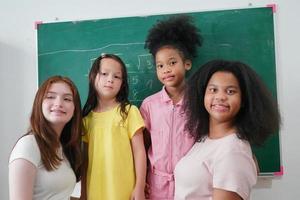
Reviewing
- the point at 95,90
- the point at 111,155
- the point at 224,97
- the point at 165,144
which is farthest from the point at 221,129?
the point at 95,90

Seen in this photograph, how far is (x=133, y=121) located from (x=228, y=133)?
0.62 metres

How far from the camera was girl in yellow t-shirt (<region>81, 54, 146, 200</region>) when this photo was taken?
176cm

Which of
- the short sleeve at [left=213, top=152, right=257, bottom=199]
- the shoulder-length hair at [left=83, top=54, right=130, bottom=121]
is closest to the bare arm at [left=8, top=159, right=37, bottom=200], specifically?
the shoulder-length hair at [left=83, top=54, right=130, bottom=121]

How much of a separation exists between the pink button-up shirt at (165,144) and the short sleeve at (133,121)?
119 millimetres

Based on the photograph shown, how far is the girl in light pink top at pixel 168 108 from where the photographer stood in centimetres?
182

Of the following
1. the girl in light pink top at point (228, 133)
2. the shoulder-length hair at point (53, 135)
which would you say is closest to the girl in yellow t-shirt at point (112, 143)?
the shoulder-length hair at point (53, 135)

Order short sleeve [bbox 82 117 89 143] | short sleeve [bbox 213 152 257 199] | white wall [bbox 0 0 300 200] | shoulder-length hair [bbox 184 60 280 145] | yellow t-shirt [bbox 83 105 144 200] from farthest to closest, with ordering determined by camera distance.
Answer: white wall [bbox 0 0 300 200], short sleeve [bbox 82 117 89 143], yellow t-shirt [bbox 83 105 144 200], shoulder-length hair [bbox 184 60 280 145], short sleeve [bbox 213 152 257 199]

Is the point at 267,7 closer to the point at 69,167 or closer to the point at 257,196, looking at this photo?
the point at 257,196

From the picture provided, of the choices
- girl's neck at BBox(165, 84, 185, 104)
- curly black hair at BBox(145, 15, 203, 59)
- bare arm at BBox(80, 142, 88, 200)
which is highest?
curly black hair at BBox(145, 15, 203, 59)

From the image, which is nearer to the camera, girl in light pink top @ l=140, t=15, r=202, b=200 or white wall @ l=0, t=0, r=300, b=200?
girl in light pink top @ l=140, t=15, r=202, b=200

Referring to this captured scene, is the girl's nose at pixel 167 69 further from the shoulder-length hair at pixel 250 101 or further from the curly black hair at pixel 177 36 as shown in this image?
the shoulder-length hair at pixel 250 101

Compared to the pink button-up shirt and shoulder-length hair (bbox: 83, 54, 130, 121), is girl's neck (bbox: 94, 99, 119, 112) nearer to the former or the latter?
shoulder-length hair (bbox: 83, 54, 130, 121)

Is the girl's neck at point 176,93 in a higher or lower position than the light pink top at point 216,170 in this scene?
higher

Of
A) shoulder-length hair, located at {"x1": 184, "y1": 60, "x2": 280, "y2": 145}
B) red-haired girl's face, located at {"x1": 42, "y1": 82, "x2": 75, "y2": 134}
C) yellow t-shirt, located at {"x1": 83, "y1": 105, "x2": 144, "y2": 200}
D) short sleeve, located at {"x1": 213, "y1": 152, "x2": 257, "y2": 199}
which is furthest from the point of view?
yellow t-shirt, located at {"x1": 83, "y1": 105, "x2": 144, "y2": 200}
